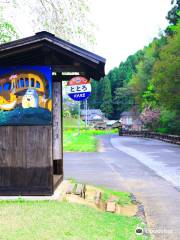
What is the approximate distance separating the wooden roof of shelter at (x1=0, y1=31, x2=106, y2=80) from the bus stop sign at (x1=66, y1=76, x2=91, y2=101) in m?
0.76

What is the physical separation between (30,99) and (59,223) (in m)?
3.29

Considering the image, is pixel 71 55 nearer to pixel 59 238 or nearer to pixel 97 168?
pixel 59 238

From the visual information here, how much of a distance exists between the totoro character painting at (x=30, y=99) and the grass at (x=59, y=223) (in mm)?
1971

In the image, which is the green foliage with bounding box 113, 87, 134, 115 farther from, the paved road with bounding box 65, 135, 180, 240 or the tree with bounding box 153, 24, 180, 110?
the paved road with bounding box 65, 135, 180, 240

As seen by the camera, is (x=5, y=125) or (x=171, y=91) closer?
(x=5, y=125)

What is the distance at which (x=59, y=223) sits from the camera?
7.16 meters

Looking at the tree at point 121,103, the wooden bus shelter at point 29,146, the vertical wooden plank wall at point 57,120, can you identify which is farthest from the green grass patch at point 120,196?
the tree at point 121,103

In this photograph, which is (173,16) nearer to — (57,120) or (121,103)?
(57,120)

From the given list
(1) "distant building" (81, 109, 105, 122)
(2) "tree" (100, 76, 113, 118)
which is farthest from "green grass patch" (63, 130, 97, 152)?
(1) "distant building" (81, 109, 105, 122)

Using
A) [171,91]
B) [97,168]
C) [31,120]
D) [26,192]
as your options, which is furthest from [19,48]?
[171,91]

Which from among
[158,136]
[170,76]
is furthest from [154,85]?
[158,136]

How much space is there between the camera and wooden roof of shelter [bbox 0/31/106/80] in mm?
9555

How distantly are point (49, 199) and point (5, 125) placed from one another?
1799 mm

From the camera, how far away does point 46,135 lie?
961 cm
